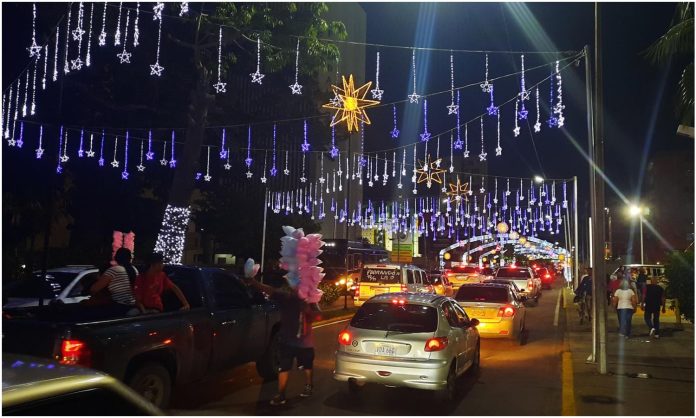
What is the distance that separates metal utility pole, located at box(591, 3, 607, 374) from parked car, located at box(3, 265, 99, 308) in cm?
869

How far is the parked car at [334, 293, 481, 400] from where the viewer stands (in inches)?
308

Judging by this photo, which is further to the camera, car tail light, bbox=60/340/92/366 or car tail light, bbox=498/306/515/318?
car tail light, bbox=498/306/515/318

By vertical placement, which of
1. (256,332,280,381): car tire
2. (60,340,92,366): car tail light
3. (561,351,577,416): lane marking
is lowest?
(561,351,577,416): lane marking

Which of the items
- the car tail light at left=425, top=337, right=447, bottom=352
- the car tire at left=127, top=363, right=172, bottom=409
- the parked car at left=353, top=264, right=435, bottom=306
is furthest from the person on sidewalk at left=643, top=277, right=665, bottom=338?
the car tire at left=127, top=363, right=172, bottom=409

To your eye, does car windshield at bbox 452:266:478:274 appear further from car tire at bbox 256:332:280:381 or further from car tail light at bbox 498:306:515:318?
car tire at bbox 256:332:280:381

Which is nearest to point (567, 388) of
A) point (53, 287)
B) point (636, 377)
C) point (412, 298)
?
point (636, 377)

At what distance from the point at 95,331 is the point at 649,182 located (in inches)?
3360

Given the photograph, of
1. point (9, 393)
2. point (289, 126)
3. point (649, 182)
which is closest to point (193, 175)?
point (289, 126)

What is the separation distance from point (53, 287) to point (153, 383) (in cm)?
504

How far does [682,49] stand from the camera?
34.9 ft

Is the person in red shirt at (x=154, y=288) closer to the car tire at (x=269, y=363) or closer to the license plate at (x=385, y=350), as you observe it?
the car tire at (x=269, y=363)

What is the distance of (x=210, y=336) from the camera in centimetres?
763

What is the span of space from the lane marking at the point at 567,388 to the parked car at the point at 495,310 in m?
2.09

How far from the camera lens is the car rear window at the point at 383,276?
68.3 feet
